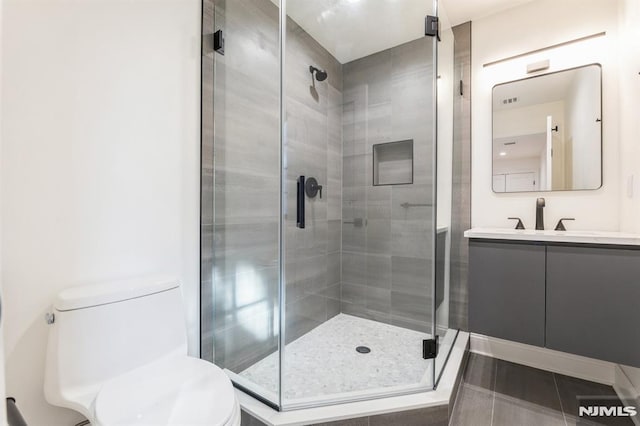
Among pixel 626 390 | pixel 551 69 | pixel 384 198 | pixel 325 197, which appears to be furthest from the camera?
pixel 384 198

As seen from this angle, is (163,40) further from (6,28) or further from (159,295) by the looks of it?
(159,295)

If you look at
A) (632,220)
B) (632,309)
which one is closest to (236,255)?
(632,309)

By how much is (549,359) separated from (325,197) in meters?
1.82

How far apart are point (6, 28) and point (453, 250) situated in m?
2.55

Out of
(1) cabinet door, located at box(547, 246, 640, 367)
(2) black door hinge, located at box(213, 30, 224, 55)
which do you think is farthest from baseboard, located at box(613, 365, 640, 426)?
(2) black door hinge, located at box(213, 30, 224, 55)

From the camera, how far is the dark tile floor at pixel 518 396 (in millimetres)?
1496

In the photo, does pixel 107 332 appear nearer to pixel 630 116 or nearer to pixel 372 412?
pixel 372 412

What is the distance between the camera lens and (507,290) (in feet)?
5.49

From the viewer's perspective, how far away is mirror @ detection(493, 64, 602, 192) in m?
1.86

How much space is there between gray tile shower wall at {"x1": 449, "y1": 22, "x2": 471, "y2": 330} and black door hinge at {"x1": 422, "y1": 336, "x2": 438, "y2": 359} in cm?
60

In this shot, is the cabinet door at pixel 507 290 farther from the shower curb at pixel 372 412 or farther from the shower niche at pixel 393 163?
the shower niche at pixel 393 163

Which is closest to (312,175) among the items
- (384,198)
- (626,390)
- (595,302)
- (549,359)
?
(384,198)

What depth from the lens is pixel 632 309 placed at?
4.53 ft

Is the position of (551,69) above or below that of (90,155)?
Result: above
